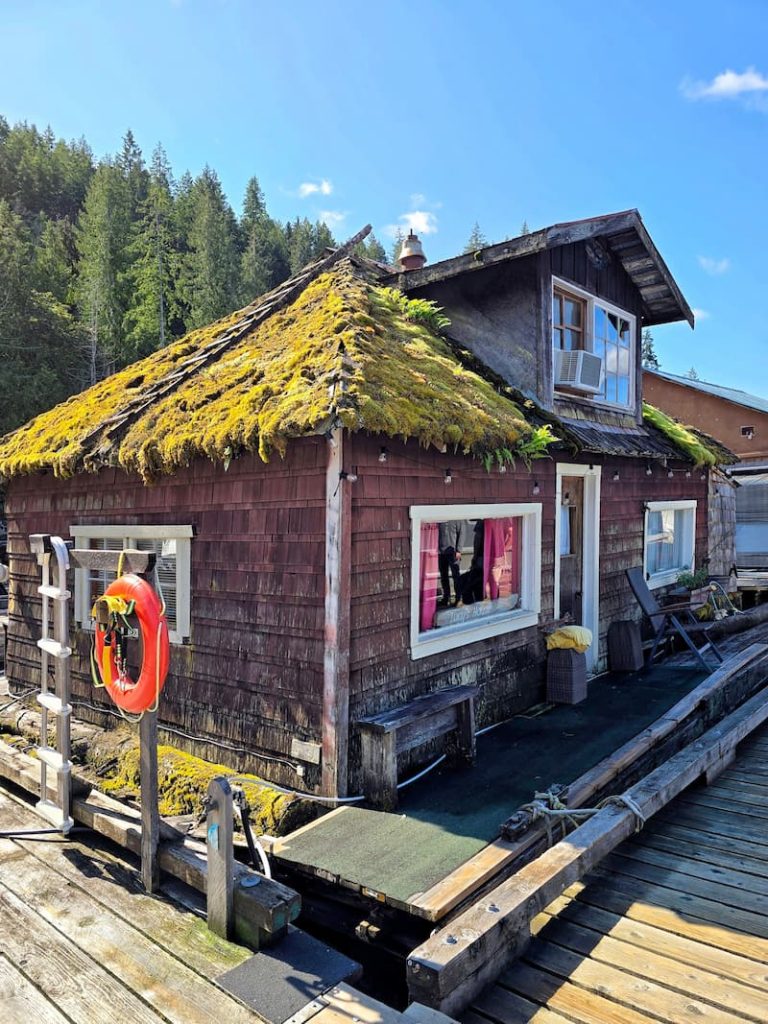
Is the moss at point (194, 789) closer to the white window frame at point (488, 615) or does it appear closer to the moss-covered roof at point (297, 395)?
the white window frame at point (488, 615)

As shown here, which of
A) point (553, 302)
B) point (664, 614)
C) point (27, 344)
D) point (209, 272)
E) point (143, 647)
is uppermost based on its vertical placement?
point (209, 272)

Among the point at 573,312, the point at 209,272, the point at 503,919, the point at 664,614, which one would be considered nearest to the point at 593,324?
the point at 573,312

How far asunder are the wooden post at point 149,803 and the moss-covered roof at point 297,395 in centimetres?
200

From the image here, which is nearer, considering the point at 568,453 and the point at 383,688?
the point at 383,688

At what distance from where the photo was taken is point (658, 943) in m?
3.40

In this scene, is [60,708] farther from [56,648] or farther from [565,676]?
[565,676]

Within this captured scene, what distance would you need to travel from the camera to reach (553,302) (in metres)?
7.98

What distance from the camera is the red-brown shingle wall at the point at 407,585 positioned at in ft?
16.7

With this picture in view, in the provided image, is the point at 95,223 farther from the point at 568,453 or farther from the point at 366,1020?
the point at 366,1020

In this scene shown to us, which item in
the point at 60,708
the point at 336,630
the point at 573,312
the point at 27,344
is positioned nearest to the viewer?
the point at 60,708

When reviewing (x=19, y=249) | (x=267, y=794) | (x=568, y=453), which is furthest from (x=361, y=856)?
(x=19, y=249)

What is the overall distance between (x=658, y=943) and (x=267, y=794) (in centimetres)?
273

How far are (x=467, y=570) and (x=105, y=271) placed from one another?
42497 millimetres

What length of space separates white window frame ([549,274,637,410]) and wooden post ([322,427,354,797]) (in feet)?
13.3
